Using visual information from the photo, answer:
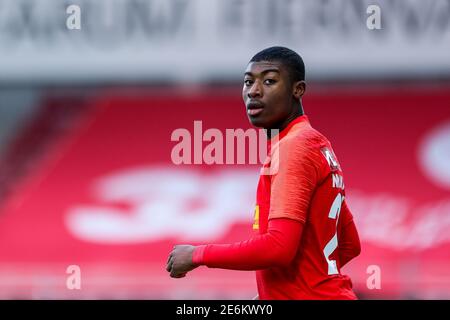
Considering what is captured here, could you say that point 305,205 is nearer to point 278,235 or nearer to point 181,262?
point 278,235

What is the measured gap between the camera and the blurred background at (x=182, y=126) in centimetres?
1060

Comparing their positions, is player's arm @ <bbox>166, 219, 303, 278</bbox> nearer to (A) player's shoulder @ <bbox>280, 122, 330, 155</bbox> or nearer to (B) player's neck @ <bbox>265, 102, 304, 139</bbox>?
(A) player's shoulder @ <bbox>280, 122, 330, 155</bbox>

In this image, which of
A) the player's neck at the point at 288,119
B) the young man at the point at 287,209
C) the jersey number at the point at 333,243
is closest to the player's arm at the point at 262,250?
the young man at the point at 287,209

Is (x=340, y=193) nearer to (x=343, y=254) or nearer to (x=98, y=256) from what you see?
(x=343, y=254)

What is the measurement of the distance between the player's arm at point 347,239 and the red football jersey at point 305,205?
9.2 inches

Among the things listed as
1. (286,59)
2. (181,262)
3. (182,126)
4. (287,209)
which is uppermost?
(182,126)

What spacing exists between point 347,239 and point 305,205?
1.83 feet

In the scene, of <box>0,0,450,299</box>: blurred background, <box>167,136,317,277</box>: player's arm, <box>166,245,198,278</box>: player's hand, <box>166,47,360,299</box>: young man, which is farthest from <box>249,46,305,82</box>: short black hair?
<box>0,0,450,299</box>: blurred background

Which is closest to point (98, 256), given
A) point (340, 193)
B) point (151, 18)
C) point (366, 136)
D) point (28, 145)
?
point (28, 145)

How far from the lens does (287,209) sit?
11.0ft

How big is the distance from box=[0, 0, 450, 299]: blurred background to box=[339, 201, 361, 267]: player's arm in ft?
20.0

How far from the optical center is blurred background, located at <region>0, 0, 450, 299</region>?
10.6 meters

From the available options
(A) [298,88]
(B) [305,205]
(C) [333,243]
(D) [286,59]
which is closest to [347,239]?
(C) [333,243]
